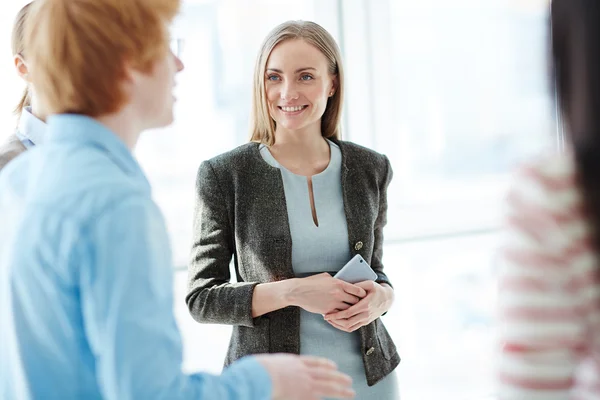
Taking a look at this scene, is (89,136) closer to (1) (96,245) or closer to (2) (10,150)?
(1) (96,245)

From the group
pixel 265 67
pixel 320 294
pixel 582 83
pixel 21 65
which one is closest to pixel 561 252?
pixel 582 83

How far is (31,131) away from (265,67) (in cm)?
70

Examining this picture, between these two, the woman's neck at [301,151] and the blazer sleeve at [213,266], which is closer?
the blazer sleeve at [213,266]

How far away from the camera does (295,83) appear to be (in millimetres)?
2014

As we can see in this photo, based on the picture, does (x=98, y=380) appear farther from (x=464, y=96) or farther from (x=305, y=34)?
(x=464, y=96)

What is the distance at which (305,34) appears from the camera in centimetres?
203

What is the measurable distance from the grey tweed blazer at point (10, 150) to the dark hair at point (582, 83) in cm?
143

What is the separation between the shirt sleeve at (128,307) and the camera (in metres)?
0.91

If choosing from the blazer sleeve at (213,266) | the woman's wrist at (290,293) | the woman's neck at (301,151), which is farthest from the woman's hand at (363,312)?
the woman's neck at (301,151)

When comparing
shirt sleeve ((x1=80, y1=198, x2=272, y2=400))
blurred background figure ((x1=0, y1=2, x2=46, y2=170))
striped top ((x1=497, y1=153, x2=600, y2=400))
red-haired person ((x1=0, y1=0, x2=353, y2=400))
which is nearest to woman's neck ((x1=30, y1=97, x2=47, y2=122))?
blurred background figure ((x1=0, y1=2, x2=46, y2=170))

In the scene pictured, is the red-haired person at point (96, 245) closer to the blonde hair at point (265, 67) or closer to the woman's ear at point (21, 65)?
the woman's ear at point (21, 65)

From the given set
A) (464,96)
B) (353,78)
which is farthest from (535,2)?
(353,78)

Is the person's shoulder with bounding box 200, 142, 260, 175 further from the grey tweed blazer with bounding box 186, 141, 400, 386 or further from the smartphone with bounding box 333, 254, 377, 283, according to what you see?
the smartphone with bounding box 333, 254, 377, 283

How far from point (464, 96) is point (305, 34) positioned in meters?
2.07
